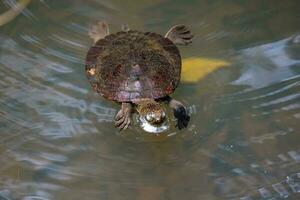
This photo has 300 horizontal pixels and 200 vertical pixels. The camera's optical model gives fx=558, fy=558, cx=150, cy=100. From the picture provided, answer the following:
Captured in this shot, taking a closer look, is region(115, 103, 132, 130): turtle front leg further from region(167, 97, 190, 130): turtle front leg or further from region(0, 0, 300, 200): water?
region(167, 97, 190, 130): turtle front leg

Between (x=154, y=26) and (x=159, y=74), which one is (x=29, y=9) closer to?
(x=154, y=26)

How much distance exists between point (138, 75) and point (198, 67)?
24.8 inches

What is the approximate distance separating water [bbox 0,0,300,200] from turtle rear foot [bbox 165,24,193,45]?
0.32ft


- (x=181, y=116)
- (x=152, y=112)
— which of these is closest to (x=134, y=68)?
(x=152, y=112)

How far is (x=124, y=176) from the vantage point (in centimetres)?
347

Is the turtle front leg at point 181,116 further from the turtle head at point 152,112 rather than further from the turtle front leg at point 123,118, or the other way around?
the turtle front leg at point 123,118

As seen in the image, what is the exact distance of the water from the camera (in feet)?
11.2

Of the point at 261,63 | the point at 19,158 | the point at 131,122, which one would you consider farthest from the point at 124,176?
the point at 261,63

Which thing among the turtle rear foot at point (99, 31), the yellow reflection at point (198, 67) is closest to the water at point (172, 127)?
the yellow reflection at point (198, 67)

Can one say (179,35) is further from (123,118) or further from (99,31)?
(123,118)

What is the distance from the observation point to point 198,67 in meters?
4.07

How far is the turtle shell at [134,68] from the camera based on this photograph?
3.63 meters

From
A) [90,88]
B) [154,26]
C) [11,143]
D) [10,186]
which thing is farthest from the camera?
[154,26]

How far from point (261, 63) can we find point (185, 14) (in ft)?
2.47
